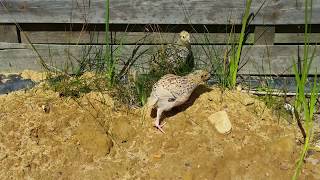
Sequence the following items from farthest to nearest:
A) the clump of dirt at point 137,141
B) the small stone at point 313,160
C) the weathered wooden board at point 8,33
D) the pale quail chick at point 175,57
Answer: the weathered wooden board at point 8,33, the pale quail chick at point 175,57, the small stone at point 313,160, the clump of dirt at point 137,141

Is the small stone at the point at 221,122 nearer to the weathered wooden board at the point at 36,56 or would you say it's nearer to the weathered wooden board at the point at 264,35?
the weathered wooden board at the point at 264,35

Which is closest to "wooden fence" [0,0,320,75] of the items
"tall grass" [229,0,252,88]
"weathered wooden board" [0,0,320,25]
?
"weathered wooden board" [0,0,320,25]

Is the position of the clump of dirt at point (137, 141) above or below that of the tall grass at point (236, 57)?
below

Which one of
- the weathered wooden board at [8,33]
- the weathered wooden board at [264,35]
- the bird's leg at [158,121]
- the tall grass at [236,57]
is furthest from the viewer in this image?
the weathered wooden board at [8,33]

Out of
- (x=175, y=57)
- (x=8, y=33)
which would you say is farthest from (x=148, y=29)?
(x=8, y=33)

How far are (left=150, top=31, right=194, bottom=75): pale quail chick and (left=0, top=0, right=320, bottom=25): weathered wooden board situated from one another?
224 millimetres

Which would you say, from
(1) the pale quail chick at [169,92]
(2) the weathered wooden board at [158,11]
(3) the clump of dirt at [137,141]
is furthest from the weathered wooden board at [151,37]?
(1) the pale quail chick at [169,92]

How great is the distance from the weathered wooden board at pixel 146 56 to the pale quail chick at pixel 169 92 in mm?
720

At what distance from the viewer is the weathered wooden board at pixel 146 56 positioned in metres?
4.57

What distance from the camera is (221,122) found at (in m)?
3.98

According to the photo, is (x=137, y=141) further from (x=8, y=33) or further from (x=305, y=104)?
(x=8, y=33)

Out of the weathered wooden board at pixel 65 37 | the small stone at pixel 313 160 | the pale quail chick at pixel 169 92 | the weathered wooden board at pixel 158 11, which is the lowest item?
the small stone at pixel 313 160

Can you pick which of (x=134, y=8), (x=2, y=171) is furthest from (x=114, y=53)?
(x=2, y=171)

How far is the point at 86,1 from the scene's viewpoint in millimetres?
A: 4430
